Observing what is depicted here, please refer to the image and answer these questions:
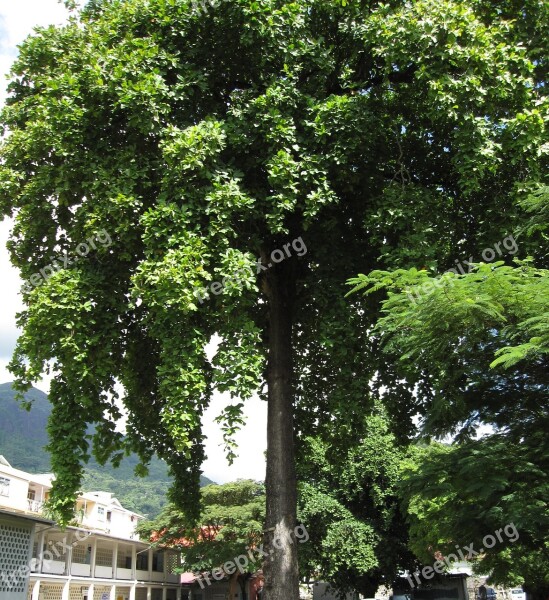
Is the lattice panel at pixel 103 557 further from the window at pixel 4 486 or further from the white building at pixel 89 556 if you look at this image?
the window at pixel 4 486

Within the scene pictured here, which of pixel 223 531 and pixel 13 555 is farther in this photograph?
pixel 223 531

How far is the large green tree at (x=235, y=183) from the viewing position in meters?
9.27

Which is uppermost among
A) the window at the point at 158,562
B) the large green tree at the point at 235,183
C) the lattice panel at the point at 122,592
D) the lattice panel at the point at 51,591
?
the large green tree at the point at 235,183

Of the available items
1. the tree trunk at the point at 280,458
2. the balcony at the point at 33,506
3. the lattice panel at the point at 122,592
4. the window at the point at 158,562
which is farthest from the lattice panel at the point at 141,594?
the tree trunk at the point at 280,458

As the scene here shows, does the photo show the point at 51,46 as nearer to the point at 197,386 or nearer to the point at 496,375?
the point at 197,386

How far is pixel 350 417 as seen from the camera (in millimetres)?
10023

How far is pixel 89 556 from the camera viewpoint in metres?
31.6

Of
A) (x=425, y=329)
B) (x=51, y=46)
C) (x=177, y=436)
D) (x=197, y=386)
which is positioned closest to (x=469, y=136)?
(x=425, y=329)

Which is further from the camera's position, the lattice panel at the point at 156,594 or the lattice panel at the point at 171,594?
the lattice panel at the point at 171,594

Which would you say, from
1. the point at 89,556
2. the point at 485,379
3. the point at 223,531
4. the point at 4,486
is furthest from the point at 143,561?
the point at 485,379

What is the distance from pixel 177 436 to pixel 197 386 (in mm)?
750

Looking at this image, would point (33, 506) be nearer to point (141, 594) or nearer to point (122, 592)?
point (122, 592)

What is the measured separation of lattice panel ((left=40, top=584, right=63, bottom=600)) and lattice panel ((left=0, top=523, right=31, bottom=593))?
42.5ft

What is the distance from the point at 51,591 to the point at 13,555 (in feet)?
46.6
